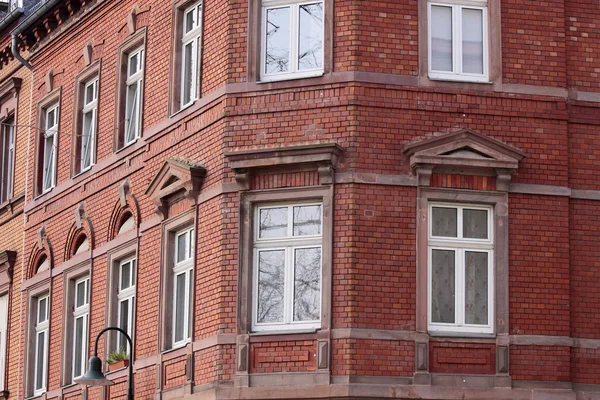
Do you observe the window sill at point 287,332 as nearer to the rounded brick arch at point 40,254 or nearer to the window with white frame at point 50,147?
the rounded brick arch at point 40,254

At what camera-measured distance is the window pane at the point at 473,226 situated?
24328 millimetres

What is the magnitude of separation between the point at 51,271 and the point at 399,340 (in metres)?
10.3

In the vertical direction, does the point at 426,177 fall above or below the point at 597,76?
below

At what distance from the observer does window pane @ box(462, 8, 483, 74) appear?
24.9 m

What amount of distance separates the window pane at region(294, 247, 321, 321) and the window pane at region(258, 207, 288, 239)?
0.42 metres

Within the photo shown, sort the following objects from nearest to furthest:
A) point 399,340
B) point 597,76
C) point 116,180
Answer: point 399,340 < point 597,76 < point 116,180

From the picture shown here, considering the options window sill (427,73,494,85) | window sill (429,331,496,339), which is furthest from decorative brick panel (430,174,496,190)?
window sill (429,331,496,339)

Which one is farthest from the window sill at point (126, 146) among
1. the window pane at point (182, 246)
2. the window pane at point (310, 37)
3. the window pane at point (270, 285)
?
the window pane at point (270, 285)

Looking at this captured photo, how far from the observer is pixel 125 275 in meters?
28.9

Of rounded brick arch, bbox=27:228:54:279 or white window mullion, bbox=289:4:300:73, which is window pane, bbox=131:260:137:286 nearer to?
rounded brick arch, bbox=27:228:54:279

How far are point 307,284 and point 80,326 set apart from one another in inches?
304

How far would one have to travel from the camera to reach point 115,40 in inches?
1189

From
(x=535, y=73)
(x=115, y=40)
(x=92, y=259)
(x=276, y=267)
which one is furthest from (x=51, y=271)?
(x=535, y=73)

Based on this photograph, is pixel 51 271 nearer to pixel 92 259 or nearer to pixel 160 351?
pixel 92 259
